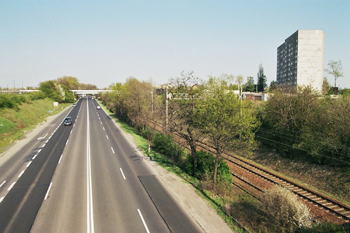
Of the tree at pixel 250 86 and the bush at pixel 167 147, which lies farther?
the tree at pixel 250 86

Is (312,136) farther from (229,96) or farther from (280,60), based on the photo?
(280,60)

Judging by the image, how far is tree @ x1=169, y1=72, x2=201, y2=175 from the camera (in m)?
18.0

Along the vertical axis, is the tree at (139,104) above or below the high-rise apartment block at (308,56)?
below

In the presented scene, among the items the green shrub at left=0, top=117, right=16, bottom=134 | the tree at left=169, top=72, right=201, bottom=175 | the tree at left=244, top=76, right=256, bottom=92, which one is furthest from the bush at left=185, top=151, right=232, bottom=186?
the tree at left=244, top=76, right=256, bottom=92

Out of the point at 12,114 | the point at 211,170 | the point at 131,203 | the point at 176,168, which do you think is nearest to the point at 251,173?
the point at 211,170

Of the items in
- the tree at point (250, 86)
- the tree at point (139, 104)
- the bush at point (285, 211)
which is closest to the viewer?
the bush at point (285, 211)

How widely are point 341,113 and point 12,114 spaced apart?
50212mm

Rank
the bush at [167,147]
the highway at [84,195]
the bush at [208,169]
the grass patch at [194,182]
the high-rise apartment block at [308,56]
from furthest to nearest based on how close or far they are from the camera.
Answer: the high-rise apartment block at [308,56] < the bush at [167,147] < the bush at [208,169] < the grass patch at [194,182] < the highway at [84,195]

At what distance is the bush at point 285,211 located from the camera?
1109 centimetres

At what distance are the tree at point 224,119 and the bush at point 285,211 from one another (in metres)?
4.15

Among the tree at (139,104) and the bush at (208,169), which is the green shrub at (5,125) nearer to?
the tree at (139,104)

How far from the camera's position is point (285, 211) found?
455 inches

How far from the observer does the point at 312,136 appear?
25.1 m

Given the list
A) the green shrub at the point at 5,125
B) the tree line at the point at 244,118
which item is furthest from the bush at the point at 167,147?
the green shrub at the point at 5,125
